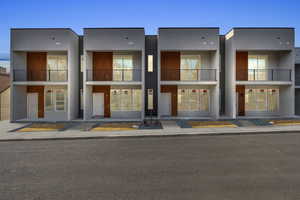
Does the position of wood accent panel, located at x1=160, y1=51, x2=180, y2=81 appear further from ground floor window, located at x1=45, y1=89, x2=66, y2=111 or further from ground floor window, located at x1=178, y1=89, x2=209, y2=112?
ground floor window, located at x1=45, y1=89, x2=66, y2=111

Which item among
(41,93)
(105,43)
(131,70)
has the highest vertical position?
(105,43)

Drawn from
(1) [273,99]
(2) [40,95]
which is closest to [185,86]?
(1) [273,99]

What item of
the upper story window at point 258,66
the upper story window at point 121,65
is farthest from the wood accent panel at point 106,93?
the upper story window at point 258,66

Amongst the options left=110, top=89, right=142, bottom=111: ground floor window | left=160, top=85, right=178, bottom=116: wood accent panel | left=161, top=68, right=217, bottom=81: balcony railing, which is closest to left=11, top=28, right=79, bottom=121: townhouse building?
left=110, top=89, right=142, bottom=111: ground floor window

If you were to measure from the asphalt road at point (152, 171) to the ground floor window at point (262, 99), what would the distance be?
10060 mm

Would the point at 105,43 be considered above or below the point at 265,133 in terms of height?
above

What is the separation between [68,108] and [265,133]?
14930mm

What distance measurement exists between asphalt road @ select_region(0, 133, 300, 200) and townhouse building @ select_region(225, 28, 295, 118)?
935 cm

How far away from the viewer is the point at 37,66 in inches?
691

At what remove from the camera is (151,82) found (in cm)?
1848

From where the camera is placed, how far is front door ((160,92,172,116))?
59.9 feet

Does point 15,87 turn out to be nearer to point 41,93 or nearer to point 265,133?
point 41,93

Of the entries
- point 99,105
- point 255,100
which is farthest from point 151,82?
point 255,100

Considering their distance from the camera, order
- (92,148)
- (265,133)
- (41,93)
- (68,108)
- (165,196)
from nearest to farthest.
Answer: (165,196) → (92,148) → (265,133) → (68,108) → (41,93)
